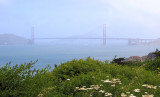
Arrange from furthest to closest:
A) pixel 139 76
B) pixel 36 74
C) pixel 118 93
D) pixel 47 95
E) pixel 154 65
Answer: pixel 154 65, pixel 139 76, pixel 36 74, pixel 47 95, pixel 118 93

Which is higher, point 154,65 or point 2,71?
point 2,71

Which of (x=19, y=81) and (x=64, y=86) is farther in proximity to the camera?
(x=64, y=86)

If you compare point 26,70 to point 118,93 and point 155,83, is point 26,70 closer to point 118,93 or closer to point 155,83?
point 118,93

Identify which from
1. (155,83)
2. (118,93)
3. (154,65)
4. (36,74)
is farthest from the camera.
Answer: (154,65)

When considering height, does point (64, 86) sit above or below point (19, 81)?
below

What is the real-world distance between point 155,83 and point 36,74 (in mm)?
3420

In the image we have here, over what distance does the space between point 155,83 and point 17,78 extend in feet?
12.7

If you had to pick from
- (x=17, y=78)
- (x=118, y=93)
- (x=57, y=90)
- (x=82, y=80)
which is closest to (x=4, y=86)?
(x=17, y=78)

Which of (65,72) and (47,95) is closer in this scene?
(47,95)

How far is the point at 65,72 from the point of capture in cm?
764

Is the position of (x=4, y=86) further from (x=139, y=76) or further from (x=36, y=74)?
(x=139, y=76)

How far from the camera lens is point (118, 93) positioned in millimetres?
4797

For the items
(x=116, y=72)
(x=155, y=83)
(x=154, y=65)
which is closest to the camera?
(x=155, y=83)

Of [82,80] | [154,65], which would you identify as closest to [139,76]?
[82,80]
